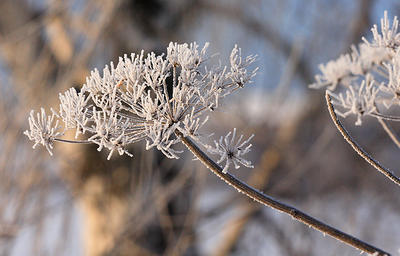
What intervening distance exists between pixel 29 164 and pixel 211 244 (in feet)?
8.18

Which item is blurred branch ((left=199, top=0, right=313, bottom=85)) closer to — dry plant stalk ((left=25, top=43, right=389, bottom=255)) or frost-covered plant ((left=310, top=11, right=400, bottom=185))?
frost-covered plant ((left=310, top=11, right=400, bottom=185))

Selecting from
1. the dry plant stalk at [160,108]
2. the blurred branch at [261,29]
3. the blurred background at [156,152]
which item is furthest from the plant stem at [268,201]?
the blurred branch at [261,29]

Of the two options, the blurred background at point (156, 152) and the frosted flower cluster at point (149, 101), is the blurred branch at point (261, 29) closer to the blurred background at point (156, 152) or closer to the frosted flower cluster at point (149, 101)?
the blurred background at point (156, 152)

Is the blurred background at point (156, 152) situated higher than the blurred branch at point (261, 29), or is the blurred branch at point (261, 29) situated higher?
the blurred branch at point (261, 29)

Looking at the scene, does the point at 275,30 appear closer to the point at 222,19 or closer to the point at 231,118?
the point at 222,19

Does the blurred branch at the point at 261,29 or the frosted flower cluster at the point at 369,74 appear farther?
the blurred branch at the point at 261,29

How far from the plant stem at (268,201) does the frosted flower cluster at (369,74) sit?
0.10m

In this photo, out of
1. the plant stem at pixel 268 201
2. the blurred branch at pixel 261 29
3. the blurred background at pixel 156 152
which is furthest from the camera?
the blurred branch at pixel 261 29

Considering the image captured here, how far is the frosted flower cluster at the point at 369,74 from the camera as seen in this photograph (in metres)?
0.41

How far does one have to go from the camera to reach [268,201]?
37 centimetres

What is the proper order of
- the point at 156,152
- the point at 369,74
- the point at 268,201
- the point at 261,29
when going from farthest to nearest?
1. the point at 261,29
2. the point at 156,152
3. the point at 369,74
4. the point at 268,201

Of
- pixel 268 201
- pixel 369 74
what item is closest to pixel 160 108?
pixel 268 201

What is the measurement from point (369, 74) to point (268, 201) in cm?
27

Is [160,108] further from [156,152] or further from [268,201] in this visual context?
[156,152]
